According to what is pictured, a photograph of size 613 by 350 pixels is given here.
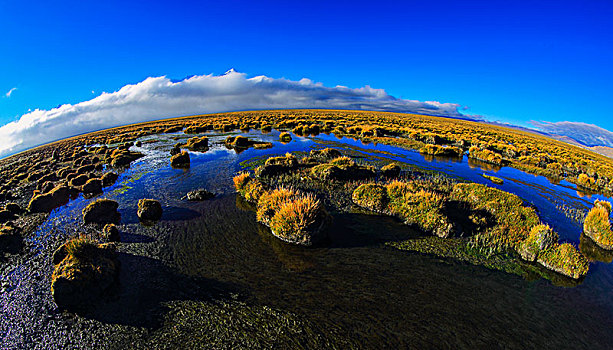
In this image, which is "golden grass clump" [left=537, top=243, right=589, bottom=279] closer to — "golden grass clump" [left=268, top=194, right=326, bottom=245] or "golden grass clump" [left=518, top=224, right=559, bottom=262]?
"golden grass clump" [left=518, top=224, right=559, bottom=262]

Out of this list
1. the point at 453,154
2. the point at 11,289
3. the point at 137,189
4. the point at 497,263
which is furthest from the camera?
the point at 453,154

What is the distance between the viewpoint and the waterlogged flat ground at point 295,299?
6.71 meters

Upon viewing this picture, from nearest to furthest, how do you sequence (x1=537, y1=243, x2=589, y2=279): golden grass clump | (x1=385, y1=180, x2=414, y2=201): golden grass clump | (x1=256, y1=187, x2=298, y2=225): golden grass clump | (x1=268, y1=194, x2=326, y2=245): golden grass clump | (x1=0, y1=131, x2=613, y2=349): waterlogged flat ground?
(x1=0, y1=131, x2=613, y2=349): waterlogged flat ground, (x1=537, y1=243, x2=589, y2=279): golden grass clump, (x1=268, y1=194, x2=326, y2=245): golden grass clump, (x1=256, y1=187, x2=298, y2=225): golden grass clump, (x1=385, y1=180, x2=414, y2=201): golden grass clump

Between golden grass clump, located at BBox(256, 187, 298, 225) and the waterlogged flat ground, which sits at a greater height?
golden grass clump, located at BBox(256, 187, 298, 225)

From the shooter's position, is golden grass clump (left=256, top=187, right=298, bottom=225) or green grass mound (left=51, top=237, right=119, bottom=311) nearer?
green grass mound (left=51, top=237, right=119, bottom=311)

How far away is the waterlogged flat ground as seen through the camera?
6.71 meters

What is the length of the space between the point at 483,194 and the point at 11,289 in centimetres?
2476

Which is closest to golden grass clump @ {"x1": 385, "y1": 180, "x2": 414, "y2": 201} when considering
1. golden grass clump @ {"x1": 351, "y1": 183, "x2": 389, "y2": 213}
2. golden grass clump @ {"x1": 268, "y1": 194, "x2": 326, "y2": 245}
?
golden grass clump @ {"x1": 351, "y1": 183, "x2": 389, "y2": 213}

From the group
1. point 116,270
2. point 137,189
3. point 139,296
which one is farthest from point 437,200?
point 137,189

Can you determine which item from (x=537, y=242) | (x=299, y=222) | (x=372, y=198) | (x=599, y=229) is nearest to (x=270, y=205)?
(x=299, y=222)

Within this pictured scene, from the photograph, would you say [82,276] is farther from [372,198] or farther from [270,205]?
[372,198]

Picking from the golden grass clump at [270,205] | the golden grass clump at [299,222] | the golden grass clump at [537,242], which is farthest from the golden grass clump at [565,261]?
the golden grass clump at [270,205]

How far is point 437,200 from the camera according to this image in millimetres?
13102

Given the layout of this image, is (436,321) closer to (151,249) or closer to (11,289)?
(151,249)
